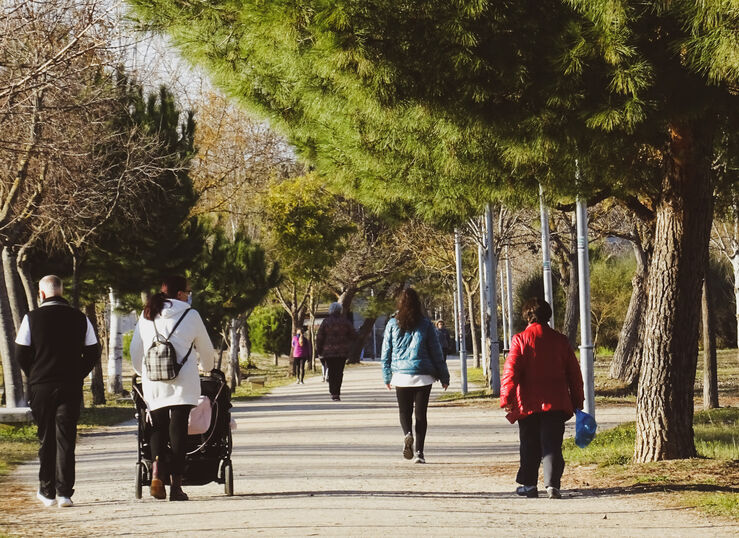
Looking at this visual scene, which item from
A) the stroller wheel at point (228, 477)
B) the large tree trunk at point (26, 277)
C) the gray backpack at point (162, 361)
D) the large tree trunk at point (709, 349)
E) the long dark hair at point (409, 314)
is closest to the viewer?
the gray backpack at point (162, 361)

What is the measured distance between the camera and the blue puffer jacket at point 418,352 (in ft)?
42.0

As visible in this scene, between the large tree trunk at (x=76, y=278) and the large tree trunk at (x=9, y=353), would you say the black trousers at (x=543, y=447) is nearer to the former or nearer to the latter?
the large tree trunk at (x=9, y=353)

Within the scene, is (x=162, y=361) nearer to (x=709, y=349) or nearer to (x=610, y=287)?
(x=709, y=349)

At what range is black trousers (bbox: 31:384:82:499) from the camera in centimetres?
966

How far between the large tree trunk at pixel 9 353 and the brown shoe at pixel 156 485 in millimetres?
10232

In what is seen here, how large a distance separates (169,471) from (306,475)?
2299 millimetres

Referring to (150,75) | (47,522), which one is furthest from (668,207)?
(150,75)

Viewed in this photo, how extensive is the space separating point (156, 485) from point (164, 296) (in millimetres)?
1464

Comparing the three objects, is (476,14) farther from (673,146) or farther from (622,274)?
(622,274)

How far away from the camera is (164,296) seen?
993 cm

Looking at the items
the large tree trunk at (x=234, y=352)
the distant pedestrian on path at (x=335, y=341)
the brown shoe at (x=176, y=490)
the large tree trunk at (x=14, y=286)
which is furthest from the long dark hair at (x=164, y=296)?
the large tree trunk at (x=234, y=352)

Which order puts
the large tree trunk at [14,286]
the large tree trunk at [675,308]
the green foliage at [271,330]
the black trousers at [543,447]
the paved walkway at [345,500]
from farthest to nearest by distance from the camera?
the green foliage at [271,330], the large tree trunk at [14,286], the large tree trunk at [675,308], the black trousers at [543,447], the paved walkway at [345,500]

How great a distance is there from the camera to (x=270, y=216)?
4422cm

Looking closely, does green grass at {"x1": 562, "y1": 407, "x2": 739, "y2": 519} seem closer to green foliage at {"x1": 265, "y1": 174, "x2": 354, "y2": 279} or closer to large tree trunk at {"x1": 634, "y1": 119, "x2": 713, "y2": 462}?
large tree trunk at {"x1": 634, "y1": 119, "x2": 713, "y2": 462}
